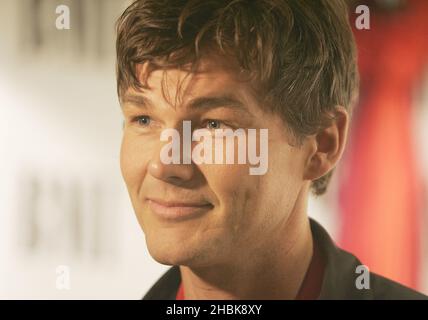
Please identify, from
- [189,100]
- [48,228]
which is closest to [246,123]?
[189,100]

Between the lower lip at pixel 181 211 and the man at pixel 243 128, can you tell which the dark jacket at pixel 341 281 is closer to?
the man at pixel 243 128

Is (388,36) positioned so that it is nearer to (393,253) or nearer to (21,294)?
(393,253)

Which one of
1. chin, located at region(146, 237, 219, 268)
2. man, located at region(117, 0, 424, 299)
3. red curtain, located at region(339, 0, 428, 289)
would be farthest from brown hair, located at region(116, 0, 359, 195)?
chin, located at region(146, 237, 219, 268)

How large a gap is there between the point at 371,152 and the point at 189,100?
0.59m

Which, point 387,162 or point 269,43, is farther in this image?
point 387,162

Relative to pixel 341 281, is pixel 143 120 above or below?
above

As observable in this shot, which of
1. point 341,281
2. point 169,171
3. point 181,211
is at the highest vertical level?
point 169,171

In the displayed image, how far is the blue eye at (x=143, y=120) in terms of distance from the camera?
6.24 feet

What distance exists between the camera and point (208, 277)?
6.38ft

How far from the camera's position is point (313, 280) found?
6.37 feet

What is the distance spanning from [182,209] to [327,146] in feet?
1.55

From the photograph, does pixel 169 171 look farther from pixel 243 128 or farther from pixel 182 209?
pixel 243 128

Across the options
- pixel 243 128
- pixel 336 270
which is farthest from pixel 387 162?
pixel 243 128

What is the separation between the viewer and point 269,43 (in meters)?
1.82
